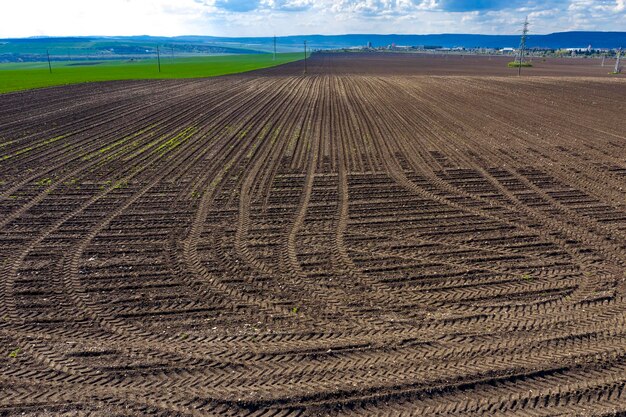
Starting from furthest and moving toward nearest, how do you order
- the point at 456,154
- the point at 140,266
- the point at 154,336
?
the point at 456,154 < the point at 140,266 < the point at 154,336

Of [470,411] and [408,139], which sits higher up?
[408,139]

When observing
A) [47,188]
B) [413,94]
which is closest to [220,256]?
[47,188]

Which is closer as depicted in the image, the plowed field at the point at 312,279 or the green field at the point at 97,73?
the plowed field at the point at 312,279

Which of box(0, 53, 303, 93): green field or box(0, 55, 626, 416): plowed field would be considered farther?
box(0, 53, 303, 93): green field

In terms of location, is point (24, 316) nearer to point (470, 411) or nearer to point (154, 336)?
point (154, 336)

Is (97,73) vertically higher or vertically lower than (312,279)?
higher

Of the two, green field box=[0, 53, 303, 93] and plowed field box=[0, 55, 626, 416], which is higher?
green field box=[0, 53, 303, 93]

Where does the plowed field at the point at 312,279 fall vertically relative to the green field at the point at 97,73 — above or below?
below

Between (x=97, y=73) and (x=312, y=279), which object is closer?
(x=312, y=279)
